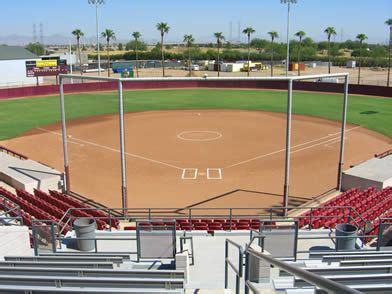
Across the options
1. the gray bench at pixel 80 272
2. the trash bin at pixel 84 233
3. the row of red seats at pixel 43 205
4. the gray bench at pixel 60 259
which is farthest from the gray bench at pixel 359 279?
the row of red seats at pixel 43 205

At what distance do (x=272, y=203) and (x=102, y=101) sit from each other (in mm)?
46514

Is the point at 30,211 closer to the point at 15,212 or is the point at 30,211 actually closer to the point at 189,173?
the point at 15,212

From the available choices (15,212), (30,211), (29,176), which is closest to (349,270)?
(15,212)

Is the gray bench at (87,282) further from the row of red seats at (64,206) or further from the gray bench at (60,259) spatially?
the row of red seats at (64,206)

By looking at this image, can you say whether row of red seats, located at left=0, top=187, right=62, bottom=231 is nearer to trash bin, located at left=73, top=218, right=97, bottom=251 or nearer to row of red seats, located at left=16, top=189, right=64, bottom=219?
row of red seats, located at left=16, top=189, right=64, bottom=219

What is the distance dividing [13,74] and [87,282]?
273 ft

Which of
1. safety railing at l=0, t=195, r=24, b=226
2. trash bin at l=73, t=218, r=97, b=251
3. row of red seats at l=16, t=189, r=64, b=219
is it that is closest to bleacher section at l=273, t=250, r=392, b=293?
trash bin at l=73, t=218, r=97, b=251

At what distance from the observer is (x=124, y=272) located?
754 cm

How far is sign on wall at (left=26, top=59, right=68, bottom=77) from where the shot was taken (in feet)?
227

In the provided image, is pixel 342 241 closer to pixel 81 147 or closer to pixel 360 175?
pixel 360 175

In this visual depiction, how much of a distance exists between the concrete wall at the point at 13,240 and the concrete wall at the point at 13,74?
242ft

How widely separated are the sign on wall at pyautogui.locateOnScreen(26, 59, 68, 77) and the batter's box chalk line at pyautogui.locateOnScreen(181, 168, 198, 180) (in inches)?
1993

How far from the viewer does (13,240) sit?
1242 centimetres

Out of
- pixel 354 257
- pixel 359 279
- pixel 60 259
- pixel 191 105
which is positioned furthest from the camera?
pixel 191 105
